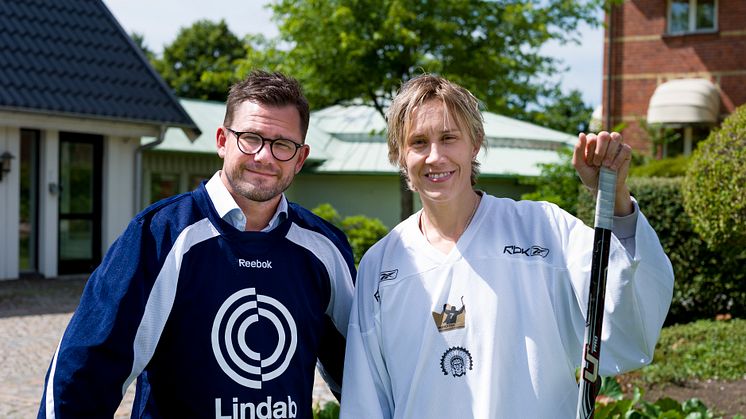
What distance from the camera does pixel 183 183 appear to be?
2145 cm

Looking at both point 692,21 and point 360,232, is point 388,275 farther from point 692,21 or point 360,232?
point 692,21

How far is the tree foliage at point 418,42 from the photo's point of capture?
1480 cm

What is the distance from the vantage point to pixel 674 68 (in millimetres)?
21250

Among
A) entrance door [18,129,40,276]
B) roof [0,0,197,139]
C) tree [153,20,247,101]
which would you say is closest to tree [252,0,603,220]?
roof [0,0,197,139]

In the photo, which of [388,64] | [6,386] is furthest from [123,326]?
[388,64]

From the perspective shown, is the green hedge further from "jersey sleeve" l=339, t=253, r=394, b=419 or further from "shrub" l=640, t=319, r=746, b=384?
"jersey sleeve" l=339, t=253, r=394, b=419

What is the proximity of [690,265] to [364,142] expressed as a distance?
1450cm

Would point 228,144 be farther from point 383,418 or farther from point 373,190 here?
A: point 373,190

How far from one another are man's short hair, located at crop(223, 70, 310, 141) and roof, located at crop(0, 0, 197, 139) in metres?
11.2

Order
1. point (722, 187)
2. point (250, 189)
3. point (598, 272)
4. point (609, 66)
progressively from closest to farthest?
point (598, 272) < point (250, 189) < point (722, 187) < point (609, 66)

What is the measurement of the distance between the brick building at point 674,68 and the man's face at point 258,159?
718 inches

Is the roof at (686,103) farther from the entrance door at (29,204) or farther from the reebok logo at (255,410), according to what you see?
the reebok logo at (255,410)

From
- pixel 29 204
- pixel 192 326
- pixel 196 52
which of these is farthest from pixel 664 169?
pixel 196 52

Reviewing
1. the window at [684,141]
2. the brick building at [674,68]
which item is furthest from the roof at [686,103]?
the window at [684,141]
